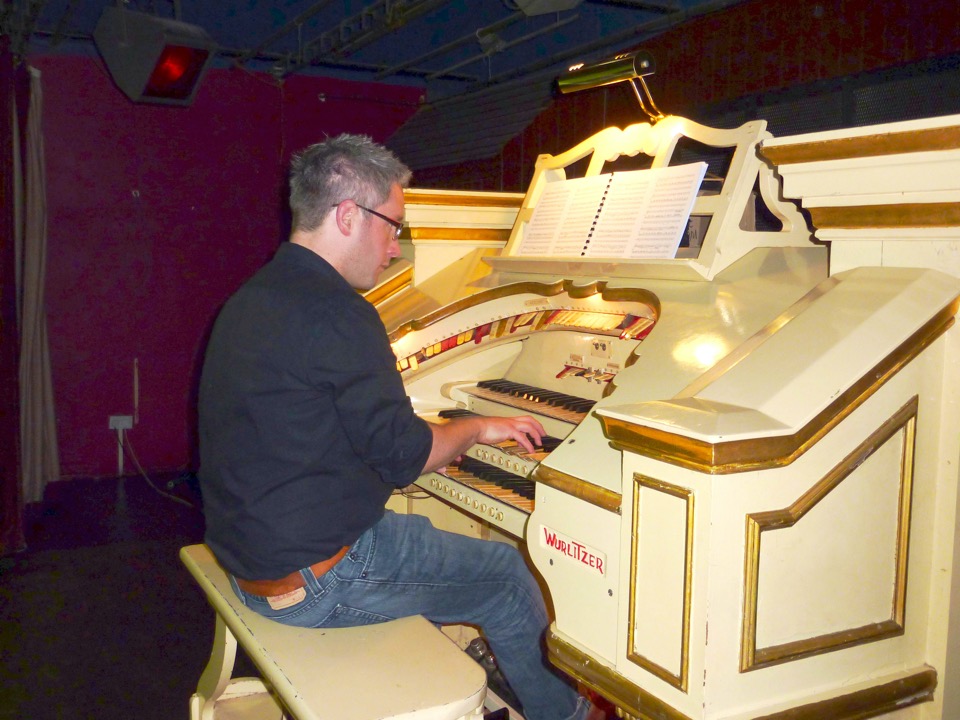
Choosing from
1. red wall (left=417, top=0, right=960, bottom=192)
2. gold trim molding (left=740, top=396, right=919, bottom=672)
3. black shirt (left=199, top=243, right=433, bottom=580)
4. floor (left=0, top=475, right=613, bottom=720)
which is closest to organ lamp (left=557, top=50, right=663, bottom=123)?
red wall (left=417, top=0, right=960, bottom=192)

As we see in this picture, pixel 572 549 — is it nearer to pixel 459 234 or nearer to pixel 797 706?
pixel 797 706

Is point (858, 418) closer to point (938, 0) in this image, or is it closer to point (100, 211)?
point (938, 0)

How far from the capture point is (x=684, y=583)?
47.8 inches

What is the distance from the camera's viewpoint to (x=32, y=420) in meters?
4.99

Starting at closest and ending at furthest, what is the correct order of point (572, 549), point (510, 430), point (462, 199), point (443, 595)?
point (572, 549), point (443, 595), point (510, 430), point (462, 199)

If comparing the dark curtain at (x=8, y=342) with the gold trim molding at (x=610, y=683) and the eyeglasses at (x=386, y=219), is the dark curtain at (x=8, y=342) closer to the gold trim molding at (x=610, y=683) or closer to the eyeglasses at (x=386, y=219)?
the eyeglasses at (x=386, y=219)

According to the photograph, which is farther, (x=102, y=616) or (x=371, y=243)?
(x=102, y=616)

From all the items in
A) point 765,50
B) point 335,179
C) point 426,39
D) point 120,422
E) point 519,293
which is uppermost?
point 426,39

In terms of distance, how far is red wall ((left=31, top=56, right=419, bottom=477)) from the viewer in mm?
5305

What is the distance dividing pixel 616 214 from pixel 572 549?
99cm

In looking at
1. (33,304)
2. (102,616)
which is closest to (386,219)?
(102,616)

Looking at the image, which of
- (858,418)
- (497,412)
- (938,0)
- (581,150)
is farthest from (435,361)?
(938,0)

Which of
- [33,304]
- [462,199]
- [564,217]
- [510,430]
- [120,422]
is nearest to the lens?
[510,430]

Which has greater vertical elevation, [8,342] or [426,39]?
[426,39]
